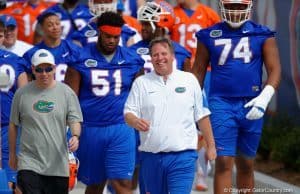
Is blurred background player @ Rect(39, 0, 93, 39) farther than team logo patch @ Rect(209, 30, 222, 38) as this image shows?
Yes

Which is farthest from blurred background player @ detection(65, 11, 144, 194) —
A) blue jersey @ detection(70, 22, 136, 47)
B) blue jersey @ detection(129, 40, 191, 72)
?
blue jersey @ detection(70, 22, 136, 47)

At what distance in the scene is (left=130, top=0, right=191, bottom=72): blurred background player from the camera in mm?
11938

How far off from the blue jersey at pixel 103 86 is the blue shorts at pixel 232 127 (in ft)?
2.73

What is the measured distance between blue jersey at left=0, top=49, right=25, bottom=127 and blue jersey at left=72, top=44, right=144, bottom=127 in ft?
1.94

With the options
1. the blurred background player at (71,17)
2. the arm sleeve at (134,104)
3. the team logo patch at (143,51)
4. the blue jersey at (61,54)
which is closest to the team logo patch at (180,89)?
the arm sleeve at (134,104)

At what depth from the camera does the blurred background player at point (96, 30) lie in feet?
42.0

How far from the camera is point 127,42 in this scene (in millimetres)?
13180

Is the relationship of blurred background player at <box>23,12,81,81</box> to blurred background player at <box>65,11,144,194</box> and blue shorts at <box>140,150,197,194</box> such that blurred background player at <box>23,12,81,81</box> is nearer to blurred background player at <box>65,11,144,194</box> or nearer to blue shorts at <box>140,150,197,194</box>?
blurred background player at <box>65,11,144,194</box>

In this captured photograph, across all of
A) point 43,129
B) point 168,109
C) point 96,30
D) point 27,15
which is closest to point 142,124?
point 168,109

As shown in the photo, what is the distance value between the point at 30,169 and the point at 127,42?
3.79m

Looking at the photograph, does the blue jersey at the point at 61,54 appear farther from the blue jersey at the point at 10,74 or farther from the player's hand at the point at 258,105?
the player's hand at the point at 258,105

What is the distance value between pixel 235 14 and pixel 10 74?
6.92ft

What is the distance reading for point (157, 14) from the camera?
40.5ft

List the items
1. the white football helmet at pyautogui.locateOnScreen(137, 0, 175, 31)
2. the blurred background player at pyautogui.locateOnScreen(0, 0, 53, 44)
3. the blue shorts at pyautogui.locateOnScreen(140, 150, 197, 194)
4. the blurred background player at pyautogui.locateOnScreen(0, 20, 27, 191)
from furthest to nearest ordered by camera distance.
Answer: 1. the blurred background player at pyautogui.locateOnScreen(0, 0, 53, 44)
2. the white football helmet at pyautogui.locateOnScreen(137, 0, 175, 31)
3. the blurred background player at pyautogui.locateOnScreen(0, 20, 27, 191)
4. the blue shorts at pyautogui.locateOnScreen(140, 150, 197, 194)
